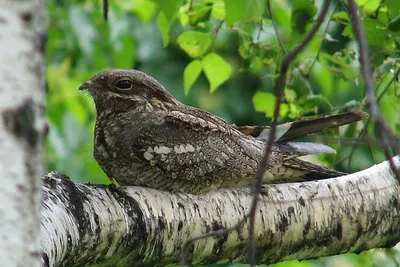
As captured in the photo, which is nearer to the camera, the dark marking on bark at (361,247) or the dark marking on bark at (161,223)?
the dark marking on bark at (161,223)

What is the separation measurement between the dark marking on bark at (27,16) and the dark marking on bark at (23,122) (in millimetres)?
106

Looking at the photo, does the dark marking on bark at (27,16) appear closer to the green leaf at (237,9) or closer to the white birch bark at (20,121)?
the white birch bark at (20,121)

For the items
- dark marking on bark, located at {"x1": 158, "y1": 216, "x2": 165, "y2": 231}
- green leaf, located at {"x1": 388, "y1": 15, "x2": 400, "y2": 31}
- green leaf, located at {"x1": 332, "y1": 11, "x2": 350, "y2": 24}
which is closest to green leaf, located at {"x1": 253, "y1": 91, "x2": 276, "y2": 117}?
green leaf, located at {"x1": 332, "y1": 11, "x2": 350, "y2": 24}

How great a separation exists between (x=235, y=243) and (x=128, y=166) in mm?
568

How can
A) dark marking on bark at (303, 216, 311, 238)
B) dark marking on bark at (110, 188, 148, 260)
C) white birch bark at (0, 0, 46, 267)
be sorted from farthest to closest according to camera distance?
dark marking on bark at (303, 216, 311, 238), dark marking on bark at (110, 188, 148, 260), white birch bark at (0, 0, 46, 267)

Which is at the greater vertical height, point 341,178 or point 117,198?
point 117,198

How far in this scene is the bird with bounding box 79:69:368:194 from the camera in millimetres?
3102

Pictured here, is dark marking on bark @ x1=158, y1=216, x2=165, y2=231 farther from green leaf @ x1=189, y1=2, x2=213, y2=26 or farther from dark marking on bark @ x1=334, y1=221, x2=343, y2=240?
green leaf @ x1=189, y1=2, x2=213, y2=26

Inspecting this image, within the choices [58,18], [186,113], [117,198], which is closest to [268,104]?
[186,113]

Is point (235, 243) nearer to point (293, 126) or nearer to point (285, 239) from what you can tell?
point (285, 239)

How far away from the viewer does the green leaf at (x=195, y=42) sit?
3268 millimetres

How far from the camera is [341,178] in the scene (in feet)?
10.1

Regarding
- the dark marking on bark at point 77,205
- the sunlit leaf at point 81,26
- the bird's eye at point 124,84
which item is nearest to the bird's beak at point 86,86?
the bird's eye at point 124,84

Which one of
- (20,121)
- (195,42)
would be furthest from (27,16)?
(195,42)
